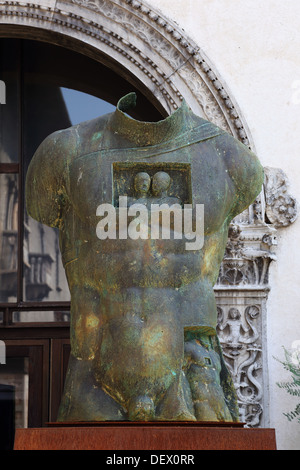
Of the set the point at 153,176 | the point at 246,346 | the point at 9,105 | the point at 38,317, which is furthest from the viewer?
the point at 9,105

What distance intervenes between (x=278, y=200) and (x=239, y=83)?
951 millimetres

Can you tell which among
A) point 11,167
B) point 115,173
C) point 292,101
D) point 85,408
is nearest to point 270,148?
point 292,101

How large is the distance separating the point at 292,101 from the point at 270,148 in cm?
41

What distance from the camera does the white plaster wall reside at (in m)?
7.52

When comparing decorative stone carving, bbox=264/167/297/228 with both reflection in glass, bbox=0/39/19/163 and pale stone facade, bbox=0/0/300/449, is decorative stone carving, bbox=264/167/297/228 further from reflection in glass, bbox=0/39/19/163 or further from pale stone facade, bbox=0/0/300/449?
reflection in glass, bbox=0/39/19/163

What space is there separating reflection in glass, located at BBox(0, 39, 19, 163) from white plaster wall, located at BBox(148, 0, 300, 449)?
60.6 inches

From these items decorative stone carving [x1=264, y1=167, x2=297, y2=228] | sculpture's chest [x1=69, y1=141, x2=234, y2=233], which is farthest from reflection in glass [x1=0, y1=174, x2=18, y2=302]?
sculpture's chest [x1=69, y1=141, x2=234, y2=233]

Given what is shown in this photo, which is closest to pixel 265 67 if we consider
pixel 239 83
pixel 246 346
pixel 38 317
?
pixel 239 83

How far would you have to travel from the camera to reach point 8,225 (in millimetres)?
8555

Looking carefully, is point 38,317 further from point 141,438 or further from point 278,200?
point 141,438

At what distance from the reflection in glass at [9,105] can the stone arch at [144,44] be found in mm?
946

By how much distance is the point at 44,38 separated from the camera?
7945mm

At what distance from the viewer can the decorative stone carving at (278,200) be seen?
7500 millimetres

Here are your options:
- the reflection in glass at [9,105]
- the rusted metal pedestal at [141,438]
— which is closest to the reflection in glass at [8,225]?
the reflection in glass at [9,105]
